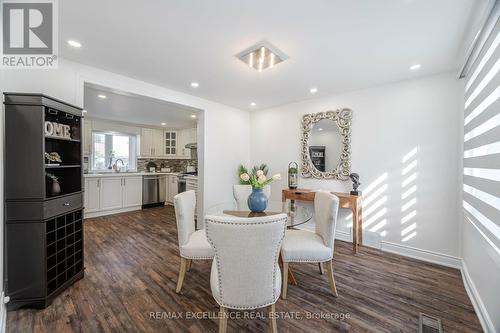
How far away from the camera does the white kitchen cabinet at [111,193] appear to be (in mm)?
4738

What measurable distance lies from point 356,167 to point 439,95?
1345 millimetres

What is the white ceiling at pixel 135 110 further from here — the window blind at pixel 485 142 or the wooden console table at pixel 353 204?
the window blind at pixel 485 142

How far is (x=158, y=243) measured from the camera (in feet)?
10.5

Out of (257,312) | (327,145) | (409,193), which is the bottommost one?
(257,312)

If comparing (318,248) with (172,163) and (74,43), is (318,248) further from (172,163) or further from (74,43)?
(172,163)

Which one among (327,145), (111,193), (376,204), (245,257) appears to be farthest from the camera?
(111,193)

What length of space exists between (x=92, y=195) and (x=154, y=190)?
1435mm

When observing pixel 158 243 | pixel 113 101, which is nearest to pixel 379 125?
pixel 158 243

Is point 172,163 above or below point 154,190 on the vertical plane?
above

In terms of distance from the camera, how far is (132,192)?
207 inches

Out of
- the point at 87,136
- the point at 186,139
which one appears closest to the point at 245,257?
the point at 186,139

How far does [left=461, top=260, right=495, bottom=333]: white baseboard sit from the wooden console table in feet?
3.55

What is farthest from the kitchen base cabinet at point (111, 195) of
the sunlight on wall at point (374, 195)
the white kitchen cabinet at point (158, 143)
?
the sunlight on wall at point (374, 195)

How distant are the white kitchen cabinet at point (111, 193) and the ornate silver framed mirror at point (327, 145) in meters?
4.38
